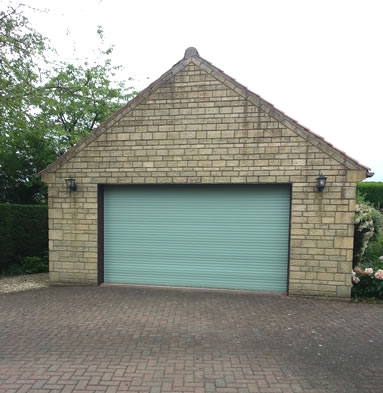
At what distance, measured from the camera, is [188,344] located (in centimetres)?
400

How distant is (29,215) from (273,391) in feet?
27.7

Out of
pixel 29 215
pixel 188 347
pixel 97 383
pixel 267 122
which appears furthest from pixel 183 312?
pixel 29 215

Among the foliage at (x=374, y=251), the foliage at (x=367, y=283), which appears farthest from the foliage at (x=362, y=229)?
the foliage at (x=374, y=251)

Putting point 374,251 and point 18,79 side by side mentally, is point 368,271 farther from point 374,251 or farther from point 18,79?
point 18,79

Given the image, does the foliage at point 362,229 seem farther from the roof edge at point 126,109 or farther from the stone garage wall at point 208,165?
the roof edge at point 126,109

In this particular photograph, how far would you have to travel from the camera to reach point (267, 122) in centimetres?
604

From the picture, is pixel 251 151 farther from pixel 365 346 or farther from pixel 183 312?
pixel 365 346

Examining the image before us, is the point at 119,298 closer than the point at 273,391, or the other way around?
the point at 273,391

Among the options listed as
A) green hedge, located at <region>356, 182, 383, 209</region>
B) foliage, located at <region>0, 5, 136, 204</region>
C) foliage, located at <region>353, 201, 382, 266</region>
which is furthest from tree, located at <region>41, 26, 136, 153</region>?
green hedge, located at <region>356, 182, 383, 209</region>

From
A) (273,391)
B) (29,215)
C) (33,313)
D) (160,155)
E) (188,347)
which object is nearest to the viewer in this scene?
(273,391)

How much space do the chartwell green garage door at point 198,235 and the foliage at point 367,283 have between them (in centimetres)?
148

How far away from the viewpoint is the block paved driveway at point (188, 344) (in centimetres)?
315

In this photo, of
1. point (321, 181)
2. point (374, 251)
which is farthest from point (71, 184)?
point (374, 251)

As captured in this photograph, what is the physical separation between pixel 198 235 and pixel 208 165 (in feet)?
5.36
